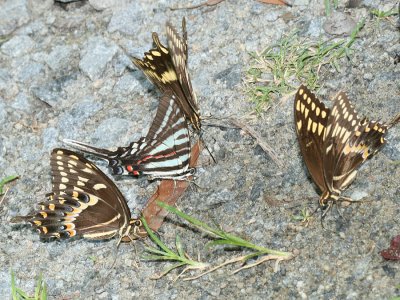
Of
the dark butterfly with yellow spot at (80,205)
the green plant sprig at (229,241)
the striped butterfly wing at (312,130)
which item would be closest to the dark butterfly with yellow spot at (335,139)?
the striped butterfly wing at (312,130)

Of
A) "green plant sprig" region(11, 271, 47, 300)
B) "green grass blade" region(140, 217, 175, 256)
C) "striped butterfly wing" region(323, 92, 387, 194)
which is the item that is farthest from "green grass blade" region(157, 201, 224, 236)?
"green plant sprig" region(11, 271, 47, 300)

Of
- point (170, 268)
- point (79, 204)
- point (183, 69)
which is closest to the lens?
point (170, 268)

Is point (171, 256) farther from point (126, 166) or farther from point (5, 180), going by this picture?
point (5, 180)

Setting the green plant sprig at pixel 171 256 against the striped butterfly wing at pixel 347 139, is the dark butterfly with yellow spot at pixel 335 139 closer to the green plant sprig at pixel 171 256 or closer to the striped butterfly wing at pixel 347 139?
the striped butterfly wing at pixel 347 139

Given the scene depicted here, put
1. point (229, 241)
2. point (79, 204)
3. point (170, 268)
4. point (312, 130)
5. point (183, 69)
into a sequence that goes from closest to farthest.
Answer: point (229, 241), point (312, 130), point (170, 268), point (79, 204), point (183, 69)

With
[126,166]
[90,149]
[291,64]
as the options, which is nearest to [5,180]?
[90,149]

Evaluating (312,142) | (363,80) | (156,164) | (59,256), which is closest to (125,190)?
(156,164)

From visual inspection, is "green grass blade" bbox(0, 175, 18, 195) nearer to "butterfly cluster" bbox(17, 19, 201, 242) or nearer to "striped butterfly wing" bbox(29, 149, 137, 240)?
"butterfly cluster" bbox(17, 19, 201, 242)
